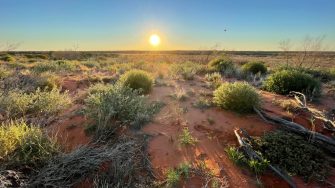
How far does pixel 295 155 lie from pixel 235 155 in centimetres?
88

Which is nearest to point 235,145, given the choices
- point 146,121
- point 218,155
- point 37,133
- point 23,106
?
point 218,155

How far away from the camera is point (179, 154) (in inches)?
170

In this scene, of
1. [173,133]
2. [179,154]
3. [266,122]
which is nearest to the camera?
[179,154]

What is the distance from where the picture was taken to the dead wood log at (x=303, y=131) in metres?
4.48

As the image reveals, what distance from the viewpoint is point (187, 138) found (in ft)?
15.4

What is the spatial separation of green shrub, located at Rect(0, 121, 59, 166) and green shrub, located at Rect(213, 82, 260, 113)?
370 centimetres

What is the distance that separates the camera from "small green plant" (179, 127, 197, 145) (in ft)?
15.2

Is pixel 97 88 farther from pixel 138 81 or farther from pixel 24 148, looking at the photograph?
pixel 24 148

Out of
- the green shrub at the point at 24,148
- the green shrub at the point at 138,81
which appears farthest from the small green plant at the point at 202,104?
the green shrub at the point at 24,148

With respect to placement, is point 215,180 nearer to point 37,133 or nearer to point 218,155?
point 218,155

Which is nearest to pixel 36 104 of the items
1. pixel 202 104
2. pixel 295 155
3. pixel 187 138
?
pixel 187 138

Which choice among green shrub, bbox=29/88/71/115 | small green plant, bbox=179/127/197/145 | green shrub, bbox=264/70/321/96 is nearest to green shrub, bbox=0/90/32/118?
green shrub, bbox=29/88/71/115

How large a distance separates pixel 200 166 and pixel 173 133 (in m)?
1.12

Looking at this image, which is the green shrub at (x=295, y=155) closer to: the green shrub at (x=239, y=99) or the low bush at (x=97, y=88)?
the green shrub at (x=239, y=99)
